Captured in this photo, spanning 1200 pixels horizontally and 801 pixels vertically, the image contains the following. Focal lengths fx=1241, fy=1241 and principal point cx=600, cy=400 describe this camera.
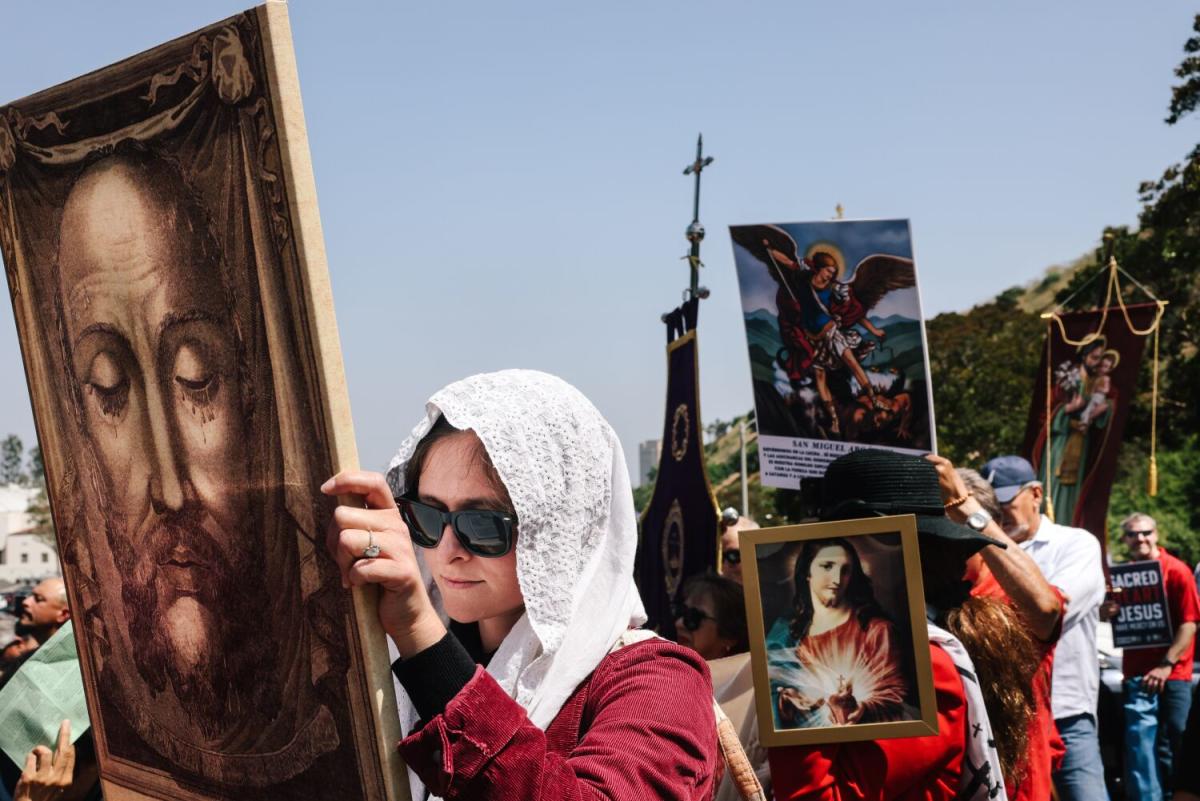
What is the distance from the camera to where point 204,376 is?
59.1 inches

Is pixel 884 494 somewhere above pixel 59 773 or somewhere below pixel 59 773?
above

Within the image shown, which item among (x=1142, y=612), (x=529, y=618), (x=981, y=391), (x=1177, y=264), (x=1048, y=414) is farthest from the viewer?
(x=981, y=391)

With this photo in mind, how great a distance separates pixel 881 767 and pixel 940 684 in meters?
0.23

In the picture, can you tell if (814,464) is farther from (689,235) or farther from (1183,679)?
(1183,679)

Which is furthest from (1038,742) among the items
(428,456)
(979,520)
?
(428,456)

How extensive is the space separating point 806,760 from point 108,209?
1.74 m

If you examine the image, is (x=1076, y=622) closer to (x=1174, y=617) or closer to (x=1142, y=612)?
(x=1142, y=612)

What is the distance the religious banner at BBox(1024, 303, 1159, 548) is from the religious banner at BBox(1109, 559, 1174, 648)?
1.69ft

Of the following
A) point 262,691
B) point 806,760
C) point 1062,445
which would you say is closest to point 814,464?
point 806,760

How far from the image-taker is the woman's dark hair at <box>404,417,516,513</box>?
5.90 feet

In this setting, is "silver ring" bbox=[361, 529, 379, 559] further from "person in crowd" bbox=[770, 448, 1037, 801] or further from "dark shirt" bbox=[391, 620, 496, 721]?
"person in crowd" bbox=[770, 448, 1037, 801]

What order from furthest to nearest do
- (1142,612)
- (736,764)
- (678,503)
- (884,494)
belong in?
1. (1142,612)
2. (678,503)
3. (884,494)
4. (736,764)

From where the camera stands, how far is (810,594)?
263cm

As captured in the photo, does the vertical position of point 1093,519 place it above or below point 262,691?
below
